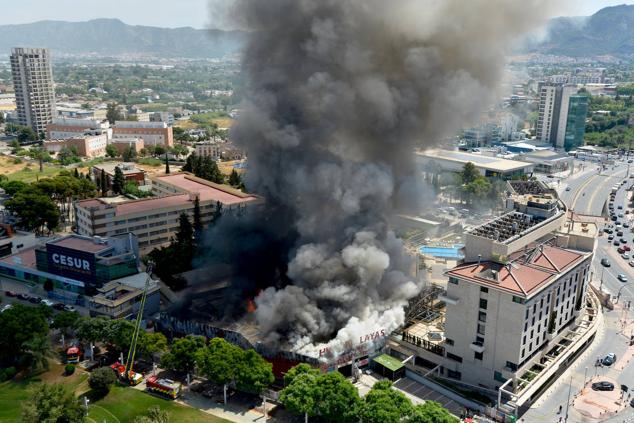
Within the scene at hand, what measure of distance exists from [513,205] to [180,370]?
24.4 metres

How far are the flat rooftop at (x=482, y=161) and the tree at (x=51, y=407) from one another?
6098 cm

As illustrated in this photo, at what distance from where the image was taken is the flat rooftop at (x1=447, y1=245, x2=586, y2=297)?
30.1m

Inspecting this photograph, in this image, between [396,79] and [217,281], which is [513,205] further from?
[217,281]

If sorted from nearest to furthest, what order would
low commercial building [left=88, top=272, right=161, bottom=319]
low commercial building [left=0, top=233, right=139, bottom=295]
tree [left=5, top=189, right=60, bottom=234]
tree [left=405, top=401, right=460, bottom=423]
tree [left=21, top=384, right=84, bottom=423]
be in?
tree [left=405, top=401, right=460, bottom=423] < tree [left=21, top=384, right=84, bottom=423] < low commercial building [left=88, top=272, right=161, bottom=319] < low commercial building [left=0, top=233, right=139, bottom=295] < tree [left=5, top=189, right=60, bottom=234]

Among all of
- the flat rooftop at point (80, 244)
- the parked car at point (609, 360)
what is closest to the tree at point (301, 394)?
the parked car at point (609, 360)

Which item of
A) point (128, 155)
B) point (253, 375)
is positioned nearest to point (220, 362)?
point (253, 375)

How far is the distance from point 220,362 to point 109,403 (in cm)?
645

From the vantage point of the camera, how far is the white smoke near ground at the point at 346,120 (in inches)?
1387

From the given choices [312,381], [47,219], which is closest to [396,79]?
[312,381]

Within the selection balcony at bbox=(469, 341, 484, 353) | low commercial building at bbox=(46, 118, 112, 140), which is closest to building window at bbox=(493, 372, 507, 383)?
balcony at bbox=(469, 341, 484, 353)

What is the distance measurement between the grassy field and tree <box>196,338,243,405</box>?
1.93m

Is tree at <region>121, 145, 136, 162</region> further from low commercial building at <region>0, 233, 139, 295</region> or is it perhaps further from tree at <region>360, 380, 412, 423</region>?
tree at <region>360, 380, 412, 423</region>

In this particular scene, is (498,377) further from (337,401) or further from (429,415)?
(337,401)

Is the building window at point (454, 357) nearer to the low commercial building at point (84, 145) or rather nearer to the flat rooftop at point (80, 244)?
the flat rooftop at point (80, 244)
